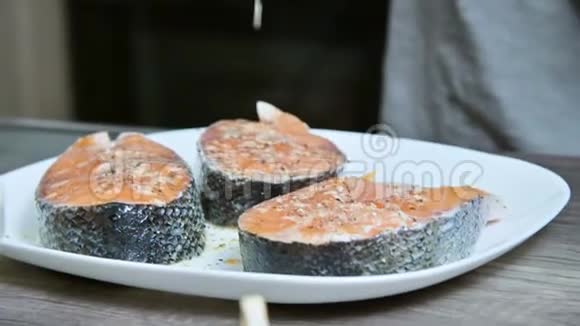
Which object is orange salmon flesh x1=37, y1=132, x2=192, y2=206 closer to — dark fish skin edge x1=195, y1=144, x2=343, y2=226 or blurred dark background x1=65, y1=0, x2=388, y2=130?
dark fish skin edge x1=195, y1=144, x2=343, y2=226

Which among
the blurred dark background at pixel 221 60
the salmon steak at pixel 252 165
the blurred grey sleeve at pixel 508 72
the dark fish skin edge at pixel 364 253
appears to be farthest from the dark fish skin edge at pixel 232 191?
the blurred dark background at pixel 221 60

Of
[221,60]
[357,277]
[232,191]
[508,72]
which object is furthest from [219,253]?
[221,60]

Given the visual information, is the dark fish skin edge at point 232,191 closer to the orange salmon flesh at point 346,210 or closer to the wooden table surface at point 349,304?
the orange salmon flesh at point 346,210

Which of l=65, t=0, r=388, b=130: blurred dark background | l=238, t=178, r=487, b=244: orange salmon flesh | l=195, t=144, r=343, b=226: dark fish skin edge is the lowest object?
l=65, t=0, r=388, b=130: blurred dark background

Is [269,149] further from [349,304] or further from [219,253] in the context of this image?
[349,304]

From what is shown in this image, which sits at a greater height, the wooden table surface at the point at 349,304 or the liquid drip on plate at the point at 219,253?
the wooden table surface at the point at 349,304

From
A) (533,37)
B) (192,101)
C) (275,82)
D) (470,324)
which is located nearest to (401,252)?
(470,324)

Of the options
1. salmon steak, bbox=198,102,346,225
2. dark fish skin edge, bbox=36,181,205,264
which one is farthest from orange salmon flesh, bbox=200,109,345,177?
dark fish skin edge, bbox=36,181,205,264
